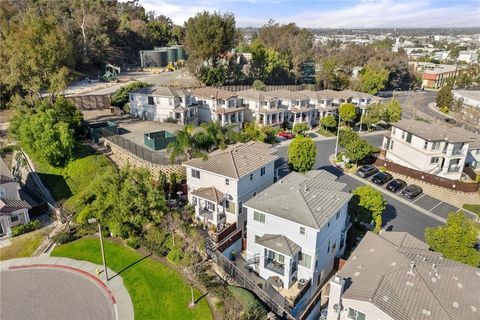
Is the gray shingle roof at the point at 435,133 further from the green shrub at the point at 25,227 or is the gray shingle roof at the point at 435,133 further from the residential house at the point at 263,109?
the green shrub at the point at 25,227

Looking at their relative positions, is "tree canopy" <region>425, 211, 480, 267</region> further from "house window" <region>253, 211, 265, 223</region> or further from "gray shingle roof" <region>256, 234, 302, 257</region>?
"house window" <region>253, 211, 265, 223</region>

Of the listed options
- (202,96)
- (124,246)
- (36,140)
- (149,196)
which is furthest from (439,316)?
(202,96)

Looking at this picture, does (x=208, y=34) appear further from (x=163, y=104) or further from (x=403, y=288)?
(x=403, y=288)

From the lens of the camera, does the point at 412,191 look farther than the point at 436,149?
No

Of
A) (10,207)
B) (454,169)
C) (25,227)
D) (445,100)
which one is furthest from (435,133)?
(10,207)

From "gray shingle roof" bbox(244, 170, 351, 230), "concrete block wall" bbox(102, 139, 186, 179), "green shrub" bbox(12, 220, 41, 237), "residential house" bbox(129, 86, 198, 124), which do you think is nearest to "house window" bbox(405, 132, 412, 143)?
"gray shingle roof" bbox(244, 170, 351, 230)

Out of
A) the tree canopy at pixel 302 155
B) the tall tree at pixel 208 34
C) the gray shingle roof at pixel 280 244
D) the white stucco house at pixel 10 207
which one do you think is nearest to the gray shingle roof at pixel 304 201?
the gray shingle roof at pixel 280 244
